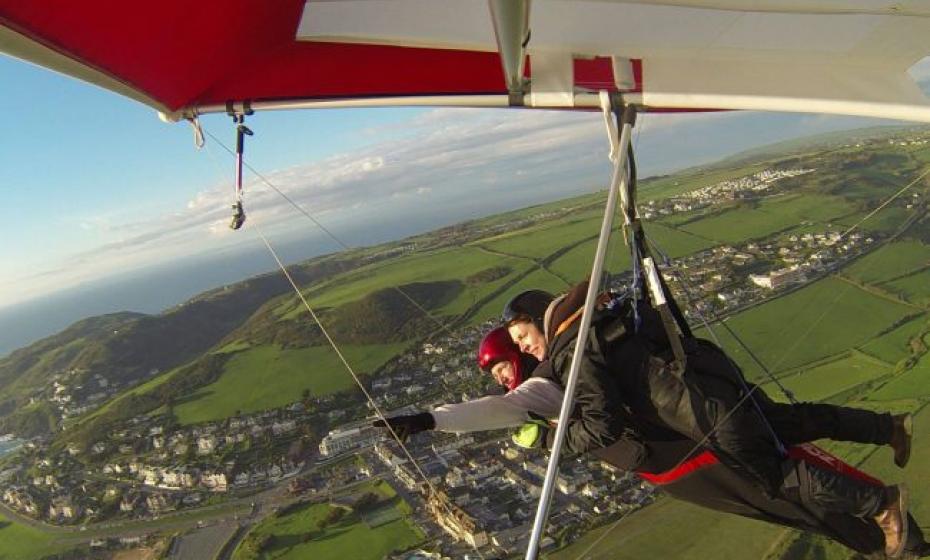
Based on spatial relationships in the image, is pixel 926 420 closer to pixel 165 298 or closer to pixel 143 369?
pixel 143 369

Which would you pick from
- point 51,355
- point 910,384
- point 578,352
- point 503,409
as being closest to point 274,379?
point 910,384

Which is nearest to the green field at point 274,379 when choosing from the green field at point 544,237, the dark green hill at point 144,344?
the dark green hill at point 144,344

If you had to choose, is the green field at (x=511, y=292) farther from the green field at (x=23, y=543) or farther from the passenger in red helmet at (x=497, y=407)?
the passenger in red helmet at (x=497, y=407)

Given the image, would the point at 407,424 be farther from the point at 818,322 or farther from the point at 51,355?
the point at 51,355

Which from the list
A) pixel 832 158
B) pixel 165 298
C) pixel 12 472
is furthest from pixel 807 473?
pixel 165 298

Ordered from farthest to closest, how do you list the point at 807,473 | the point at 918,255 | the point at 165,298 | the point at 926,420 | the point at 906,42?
the point at 165,298 → the point at 918,255 → the point at 926,420 → the point at 807,473 → the point at 906,42

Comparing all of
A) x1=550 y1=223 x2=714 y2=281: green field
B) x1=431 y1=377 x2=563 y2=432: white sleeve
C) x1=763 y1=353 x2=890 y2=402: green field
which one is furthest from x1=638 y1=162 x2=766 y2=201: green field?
x1=431 y1=377 x2=563 y2=432: white sleeve
